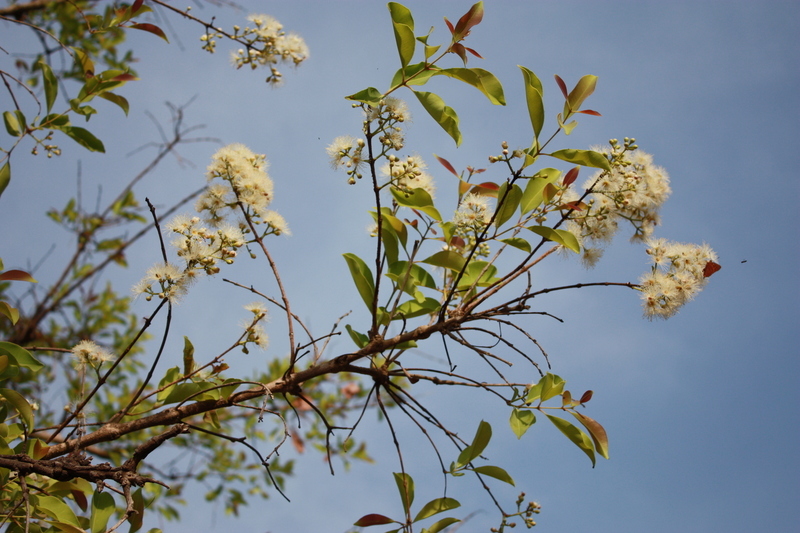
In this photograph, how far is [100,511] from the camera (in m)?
1.32

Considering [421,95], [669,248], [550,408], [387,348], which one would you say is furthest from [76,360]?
[669,248]

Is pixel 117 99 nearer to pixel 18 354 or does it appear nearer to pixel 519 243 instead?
pixel 18 354

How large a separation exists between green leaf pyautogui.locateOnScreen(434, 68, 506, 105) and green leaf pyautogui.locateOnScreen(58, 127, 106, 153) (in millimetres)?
1291

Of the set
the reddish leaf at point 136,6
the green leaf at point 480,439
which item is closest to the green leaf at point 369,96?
the green leaf at point 480,439

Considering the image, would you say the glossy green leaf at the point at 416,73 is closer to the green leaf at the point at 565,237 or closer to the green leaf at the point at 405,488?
the green leaf at the point at 565,237

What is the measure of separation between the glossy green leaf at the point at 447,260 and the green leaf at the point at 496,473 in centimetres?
51

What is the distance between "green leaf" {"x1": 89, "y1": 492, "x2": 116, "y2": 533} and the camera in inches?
51.7

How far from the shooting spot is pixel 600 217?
5.21ft

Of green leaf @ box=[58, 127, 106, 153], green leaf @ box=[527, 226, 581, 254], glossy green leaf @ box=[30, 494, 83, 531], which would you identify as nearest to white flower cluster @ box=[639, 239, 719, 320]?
green leaf @ box=[527, 226, 581, 254]

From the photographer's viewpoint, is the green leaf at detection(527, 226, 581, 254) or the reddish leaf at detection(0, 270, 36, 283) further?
the reddish leaf at detection(0, 270, 36, 283)

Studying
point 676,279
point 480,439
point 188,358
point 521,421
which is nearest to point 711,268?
point 676,279

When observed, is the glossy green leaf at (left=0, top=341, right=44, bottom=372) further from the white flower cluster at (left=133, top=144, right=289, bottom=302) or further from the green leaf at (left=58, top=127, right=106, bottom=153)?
the green leaf at (left=58, top=127, right=106, bottom=153)

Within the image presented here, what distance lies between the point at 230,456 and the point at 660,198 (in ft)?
11.7

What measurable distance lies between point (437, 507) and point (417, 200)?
779 millimetres
